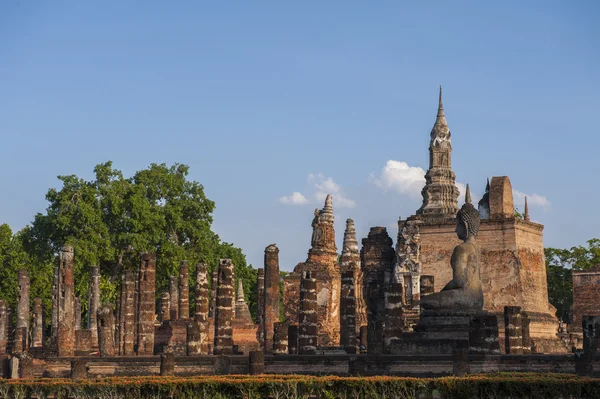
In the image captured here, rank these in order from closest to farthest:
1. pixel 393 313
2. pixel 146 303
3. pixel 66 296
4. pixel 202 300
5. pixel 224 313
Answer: pixel 393 313 → pixel 224 313 → pixel 202 300 → pixel 146 303 → pixel 66 296

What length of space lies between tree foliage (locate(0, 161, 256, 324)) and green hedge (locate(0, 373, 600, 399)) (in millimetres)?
28943

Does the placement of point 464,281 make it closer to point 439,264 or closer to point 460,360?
point 460,360

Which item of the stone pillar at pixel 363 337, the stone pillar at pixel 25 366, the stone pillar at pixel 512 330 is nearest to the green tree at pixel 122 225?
the stone pillar at pixel 363 337

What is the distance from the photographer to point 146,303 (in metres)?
36.7

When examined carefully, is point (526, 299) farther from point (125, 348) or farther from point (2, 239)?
point (2, 239)

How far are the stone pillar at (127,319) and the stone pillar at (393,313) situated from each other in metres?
12.4

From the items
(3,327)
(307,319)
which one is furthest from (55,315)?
(307,319)

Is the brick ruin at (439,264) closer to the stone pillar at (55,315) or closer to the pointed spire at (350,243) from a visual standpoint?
the pointed spire at (350,243)

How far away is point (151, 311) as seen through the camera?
120ft

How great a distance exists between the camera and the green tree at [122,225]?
170 ft

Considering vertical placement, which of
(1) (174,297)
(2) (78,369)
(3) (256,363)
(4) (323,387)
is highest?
(1) (174,297)

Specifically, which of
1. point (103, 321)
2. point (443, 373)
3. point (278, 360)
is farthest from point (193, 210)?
point (443, 373)

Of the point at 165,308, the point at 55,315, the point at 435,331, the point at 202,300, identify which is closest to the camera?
the point at 435,331

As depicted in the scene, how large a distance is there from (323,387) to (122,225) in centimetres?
3634
